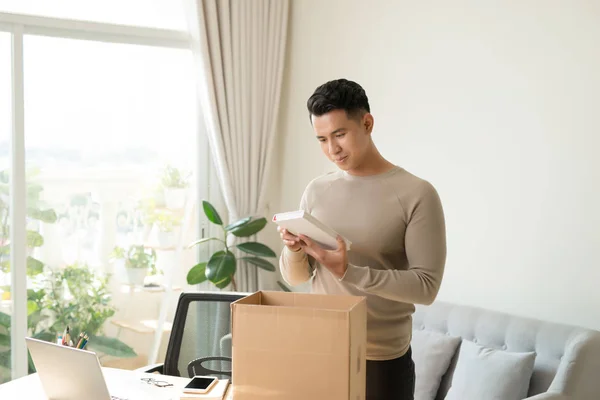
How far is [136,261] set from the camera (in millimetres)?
4523

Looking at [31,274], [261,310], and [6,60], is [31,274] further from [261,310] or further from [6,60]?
[261,310]

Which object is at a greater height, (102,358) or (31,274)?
(31,274)

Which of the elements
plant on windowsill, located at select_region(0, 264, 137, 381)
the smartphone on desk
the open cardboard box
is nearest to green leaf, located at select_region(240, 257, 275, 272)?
plant on windowsill, located at select_region(0, 264, 137, 381)

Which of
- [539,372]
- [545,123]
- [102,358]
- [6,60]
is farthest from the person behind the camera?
[102,358]

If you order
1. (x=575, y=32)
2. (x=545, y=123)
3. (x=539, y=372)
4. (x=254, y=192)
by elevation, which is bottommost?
(x=539, y=372)

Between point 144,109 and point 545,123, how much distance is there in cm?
238

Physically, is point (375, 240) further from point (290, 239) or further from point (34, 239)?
point (34, 239)

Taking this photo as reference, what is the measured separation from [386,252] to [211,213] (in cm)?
262

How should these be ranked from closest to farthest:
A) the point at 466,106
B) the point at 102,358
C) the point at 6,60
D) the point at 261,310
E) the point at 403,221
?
the point at 261,310 → the point at 403,221 → the point at 466,106 → the point at 6,60 → the point at 102,358

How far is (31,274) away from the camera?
13.8 ft

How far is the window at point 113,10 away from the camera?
13.6ft

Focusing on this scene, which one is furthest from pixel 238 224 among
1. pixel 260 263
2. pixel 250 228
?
pixel 260 263

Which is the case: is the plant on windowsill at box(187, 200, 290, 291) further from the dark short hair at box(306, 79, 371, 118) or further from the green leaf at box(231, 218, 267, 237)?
the dark short hair at box(306, 79, 371, 118)

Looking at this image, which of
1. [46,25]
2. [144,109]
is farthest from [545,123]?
[46,25]
